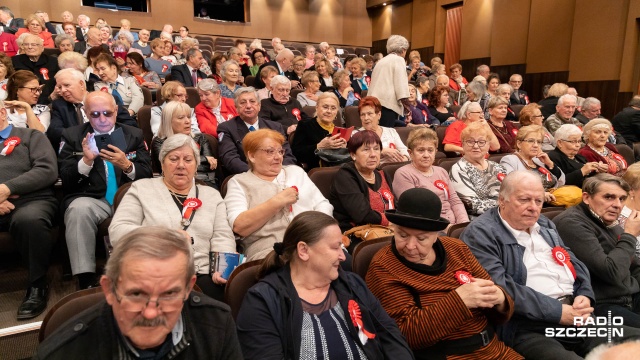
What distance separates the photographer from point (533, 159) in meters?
3.40

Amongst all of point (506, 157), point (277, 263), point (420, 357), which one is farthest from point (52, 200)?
point (506, 157)

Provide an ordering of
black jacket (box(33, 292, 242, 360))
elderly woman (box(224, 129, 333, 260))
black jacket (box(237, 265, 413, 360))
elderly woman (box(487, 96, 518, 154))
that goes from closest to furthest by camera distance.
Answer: black jacket (box(33, 292, 242, 360)), black jacket (box(237, 265, 413, 360)), elderly woman (box(224, 129, 333, 260)), elderly woman (box(487, 96, 518, 154))

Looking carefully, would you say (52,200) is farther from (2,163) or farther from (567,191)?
(567,191)

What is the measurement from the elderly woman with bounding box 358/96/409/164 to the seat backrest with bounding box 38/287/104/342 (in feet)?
8.23

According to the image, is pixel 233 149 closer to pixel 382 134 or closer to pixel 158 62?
pixel 382 134

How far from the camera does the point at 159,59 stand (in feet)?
21.6

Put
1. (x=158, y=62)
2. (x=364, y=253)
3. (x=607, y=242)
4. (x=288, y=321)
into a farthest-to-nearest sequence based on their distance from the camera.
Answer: (x=158, y=62), (x=607, y=242), (x=364, y=253), (x=288, y=321)

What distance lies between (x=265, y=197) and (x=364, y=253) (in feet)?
2.13

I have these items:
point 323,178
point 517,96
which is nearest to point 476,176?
point 323,178

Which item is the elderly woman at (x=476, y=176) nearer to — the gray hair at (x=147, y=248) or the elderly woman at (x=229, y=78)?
the gray hair at (x=147, y=248)

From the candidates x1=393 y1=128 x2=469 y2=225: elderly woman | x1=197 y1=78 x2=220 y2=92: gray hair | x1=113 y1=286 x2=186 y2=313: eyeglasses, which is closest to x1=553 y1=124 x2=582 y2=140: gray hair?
x1=393 y1=128 x2=469 y2=225: elderly woman

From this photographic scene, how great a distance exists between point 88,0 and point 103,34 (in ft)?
16.3

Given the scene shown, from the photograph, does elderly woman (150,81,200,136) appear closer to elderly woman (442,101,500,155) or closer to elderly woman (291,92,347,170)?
elderly woman (291,92,347,170)

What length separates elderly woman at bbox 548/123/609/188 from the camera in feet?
11.6
